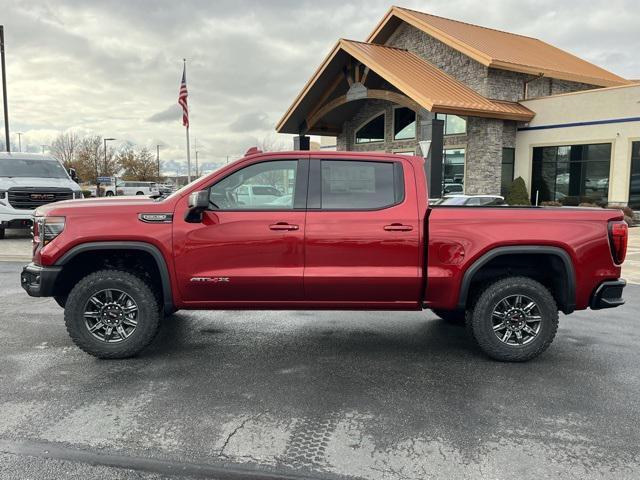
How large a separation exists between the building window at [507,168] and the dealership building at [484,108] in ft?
0.16

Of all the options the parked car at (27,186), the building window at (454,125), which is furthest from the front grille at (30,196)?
the building window at (454,125)

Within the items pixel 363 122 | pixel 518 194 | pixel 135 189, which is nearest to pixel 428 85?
pixel 518 194

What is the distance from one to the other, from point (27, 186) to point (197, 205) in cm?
1039

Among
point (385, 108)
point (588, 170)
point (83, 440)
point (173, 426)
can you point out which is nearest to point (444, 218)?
point (173, 426)

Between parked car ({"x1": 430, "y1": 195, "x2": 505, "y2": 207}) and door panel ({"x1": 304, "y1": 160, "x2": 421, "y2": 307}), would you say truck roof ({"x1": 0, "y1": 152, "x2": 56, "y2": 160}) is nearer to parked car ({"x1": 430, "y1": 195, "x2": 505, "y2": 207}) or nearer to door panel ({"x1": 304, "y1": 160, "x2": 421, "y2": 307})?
parked car ({"x1": 430, "y1": 195, "x2": 505, "y2": 207})

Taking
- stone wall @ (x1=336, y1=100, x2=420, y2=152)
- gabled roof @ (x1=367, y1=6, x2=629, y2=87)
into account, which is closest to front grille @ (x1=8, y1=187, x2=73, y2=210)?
gabled roof @ (x1=367, y1=6, x2=629, y2=87)

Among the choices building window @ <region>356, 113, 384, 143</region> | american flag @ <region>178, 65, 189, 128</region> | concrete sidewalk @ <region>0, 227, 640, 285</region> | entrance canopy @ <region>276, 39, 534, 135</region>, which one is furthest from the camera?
building window @ <region>356, 113, 384, 143</region>

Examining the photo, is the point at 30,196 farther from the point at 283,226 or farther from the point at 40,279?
the point at 283,226

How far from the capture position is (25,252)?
11.4 meters

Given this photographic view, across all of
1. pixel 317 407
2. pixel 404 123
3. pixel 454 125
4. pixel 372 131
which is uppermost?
pixel 404 123

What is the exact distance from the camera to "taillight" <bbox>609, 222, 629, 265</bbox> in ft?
15.3

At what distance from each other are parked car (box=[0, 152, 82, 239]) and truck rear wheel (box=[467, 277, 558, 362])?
37.9 feet

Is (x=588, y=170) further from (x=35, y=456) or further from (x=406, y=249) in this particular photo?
(x=35, y=456)

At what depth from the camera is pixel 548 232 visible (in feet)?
15.2
